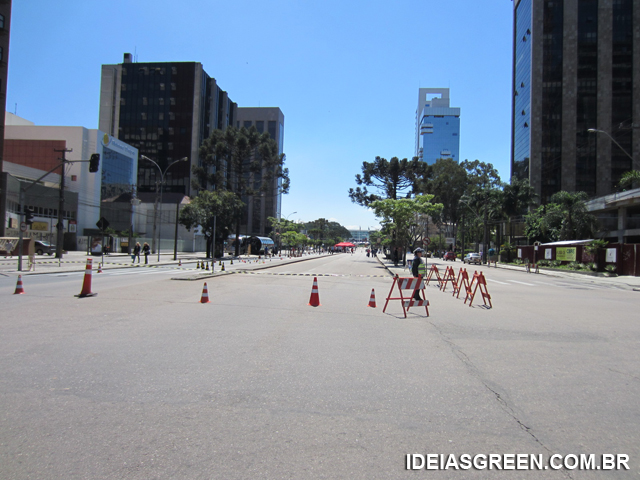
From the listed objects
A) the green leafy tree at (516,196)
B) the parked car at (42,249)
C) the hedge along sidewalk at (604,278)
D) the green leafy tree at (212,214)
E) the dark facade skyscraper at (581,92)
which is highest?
the dark facade skyscraper at (581,92)

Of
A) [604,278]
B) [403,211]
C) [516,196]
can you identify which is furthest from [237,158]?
[604,278]

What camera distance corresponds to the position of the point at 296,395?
4867 mm

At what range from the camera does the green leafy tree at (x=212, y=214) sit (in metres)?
47.2

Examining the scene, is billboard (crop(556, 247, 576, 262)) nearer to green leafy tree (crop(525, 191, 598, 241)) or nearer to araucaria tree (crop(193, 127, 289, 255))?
green leafy tree (crop(525, 191, 598, 241))

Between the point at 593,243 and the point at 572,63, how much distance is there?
195ft

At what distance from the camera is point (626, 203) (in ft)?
139

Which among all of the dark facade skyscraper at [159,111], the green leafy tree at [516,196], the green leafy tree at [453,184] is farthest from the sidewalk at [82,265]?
the dark facade skyscraper at [159,111]

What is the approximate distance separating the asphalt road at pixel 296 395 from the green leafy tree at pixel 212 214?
37.9 metres

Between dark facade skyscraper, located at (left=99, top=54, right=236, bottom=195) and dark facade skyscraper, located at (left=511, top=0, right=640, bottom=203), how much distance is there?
6945cm

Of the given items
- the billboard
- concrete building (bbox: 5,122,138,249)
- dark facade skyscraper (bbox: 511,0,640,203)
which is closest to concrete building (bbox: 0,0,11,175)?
concrete building (bbox: 5,122,138,249)

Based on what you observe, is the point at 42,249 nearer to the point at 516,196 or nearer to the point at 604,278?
the point at 604,278

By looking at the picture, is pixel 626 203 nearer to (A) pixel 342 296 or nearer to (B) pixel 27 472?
(A) pixel 342 296

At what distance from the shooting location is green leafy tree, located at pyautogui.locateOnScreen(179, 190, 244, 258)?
4722 cm

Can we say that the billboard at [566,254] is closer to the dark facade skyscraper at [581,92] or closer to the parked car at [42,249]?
the dark facade skyscraper at [581,92]
